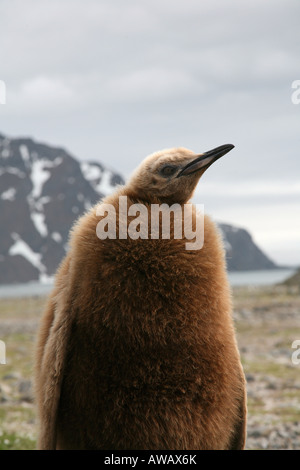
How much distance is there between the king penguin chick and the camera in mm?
3682

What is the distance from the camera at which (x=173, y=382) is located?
145 inches

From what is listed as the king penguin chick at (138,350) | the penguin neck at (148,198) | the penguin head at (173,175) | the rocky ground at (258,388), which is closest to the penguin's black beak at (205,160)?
the penguin head at (173,175)

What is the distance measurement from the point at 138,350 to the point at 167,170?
1.31 m

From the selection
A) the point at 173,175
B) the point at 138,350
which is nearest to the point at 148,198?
the point at 173,175

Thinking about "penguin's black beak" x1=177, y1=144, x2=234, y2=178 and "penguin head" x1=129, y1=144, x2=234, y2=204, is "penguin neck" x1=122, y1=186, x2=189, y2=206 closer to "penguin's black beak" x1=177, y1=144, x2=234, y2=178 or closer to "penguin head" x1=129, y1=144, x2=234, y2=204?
"penguin head" x1=129, y1=144, x2=234, y2=204

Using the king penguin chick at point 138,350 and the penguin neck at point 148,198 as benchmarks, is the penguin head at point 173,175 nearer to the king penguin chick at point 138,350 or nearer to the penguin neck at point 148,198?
the penguin neck at point 148,198

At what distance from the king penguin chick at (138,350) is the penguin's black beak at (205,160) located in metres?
0.40

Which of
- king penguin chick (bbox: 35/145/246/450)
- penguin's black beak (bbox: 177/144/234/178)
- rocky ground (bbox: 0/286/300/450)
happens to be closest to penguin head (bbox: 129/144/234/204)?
penguin's black beak (bbox: 177/144/234/178)

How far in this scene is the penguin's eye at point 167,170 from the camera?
4.09m

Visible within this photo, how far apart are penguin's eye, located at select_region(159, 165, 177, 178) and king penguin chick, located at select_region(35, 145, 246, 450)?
310mm

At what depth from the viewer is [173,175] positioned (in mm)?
4059

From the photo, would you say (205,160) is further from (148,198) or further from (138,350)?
(138,350)
